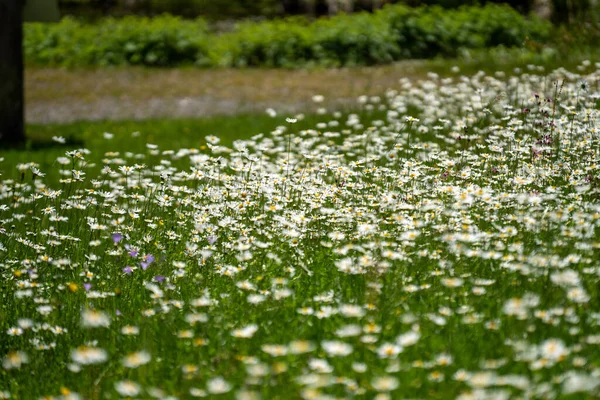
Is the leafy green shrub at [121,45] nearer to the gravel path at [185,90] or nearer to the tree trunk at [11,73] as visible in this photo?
the gravel path at [185,90]

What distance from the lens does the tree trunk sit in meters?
9.50

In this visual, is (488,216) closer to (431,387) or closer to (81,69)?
(431,387)

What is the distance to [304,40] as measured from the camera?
17.5 metres

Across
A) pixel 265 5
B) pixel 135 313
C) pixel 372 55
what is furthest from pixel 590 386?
pixel 265 5

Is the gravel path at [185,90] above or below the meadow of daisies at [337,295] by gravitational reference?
below

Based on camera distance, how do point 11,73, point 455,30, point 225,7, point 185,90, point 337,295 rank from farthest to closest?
point 225,7
point 455,30
point 185,90
point 11,73
point 337,295

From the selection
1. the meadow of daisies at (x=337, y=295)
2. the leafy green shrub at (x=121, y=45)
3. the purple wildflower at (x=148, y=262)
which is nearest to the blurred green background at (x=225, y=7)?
the leafy green shrub at (x=121, y=45)

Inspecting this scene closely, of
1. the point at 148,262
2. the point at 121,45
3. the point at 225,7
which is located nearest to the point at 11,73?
the point at 148,262

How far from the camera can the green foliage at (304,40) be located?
671 inches

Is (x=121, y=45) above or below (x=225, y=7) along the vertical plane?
below

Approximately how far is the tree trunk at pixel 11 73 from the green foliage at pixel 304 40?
7.99 metres

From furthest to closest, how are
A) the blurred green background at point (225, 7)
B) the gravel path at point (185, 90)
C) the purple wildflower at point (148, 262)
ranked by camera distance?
1. the blurred green background at point (225, 7)
2. the gravel path at point (185, 90)
3. the purple wildflower at point (148, 262)

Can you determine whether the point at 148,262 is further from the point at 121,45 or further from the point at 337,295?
the point at 121,45

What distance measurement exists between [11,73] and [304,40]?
9043mm
